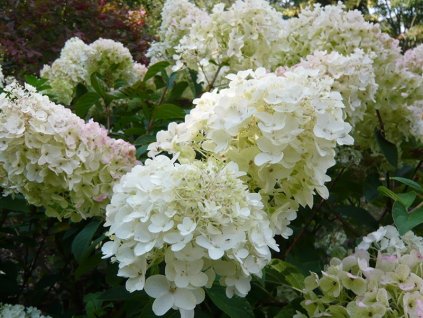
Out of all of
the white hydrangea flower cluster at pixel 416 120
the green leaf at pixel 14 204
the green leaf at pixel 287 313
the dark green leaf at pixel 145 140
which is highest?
the white hydrangea flower cluster at pixel 416 120

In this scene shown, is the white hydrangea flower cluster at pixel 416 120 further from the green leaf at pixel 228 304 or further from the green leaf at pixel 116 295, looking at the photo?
the green leaf at pixel 116 295

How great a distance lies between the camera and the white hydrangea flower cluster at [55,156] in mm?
1370

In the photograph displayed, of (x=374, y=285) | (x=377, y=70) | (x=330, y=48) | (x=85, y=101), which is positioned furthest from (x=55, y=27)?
(x=374, y=285)

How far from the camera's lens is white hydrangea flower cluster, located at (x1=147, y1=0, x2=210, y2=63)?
7.80 ft

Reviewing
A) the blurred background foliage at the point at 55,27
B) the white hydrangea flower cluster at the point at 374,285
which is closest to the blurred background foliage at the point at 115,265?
the white hydrangea flower cluster at the point at 374,285

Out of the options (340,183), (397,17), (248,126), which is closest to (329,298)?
(248,126)

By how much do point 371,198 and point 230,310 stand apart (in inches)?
35.3

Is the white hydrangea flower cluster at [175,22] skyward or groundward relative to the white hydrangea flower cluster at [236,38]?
groundward

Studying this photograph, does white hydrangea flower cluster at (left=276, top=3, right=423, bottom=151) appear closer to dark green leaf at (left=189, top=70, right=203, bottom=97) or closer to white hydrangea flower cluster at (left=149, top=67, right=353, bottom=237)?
dark green leaf at (left=189, top=70, right=203, bottom=97)

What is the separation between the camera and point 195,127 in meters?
1.20

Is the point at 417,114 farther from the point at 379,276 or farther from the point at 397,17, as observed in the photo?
the point at 397,17

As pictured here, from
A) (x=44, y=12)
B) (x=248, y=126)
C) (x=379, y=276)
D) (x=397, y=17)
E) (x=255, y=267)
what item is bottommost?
(x=397, y=17)

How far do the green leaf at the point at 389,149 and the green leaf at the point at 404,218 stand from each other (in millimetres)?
563

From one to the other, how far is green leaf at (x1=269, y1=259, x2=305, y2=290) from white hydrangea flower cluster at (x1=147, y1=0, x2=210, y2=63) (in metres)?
1.29
